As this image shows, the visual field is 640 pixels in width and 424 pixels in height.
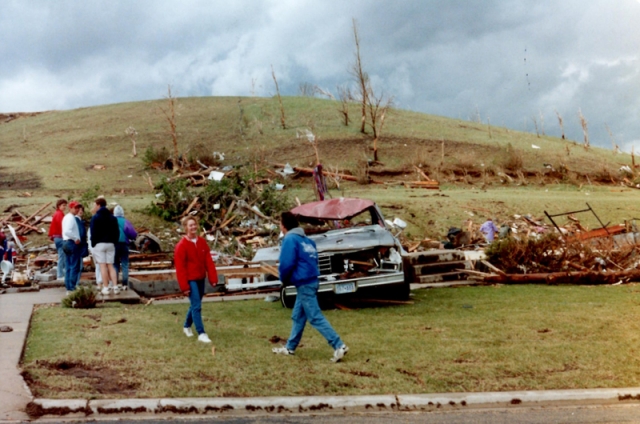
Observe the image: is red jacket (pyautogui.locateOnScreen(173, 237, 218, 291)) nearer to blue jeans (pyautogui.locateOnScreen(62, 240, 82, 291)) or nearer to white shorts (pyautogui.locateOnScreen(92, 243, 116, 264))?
white shorts (pyautogui.locateOnScreen(92, 243, 116, 264))

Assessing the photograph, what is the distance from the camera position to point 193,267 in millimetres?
9422

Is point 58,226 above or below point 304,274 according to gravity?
above

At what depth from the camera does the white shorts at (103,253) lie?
13.3 metres

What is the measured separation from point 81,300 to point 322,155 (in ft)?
111

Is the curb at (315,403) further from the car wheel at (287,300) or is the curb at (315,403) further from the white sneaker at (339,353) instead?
the car wheel at (287,300)

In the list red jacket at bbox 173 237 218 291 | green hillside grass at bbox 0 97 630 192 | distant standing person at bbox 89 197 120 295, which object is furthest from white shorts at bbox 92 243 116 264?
green hillside grass at bbox 0 97 630 192

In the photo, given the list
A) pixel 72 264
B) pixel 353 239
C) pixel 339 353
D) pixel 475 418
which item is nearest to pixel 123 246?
pixel 72 264

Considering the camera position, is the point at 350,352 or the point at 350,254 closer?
the point at 350,352

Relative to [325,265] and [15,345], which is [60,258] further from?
[15,345]

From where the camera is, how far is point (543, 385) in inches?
298

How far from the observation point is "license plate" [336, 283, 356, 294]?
12.2 m

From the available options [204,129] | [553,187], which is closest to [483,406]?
[553,187]

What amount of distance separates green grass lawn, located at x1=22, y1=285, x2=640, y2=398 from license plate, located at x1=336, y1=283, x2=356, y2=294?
0.42 meters

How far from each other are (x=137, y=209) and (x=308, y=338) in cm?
1773
